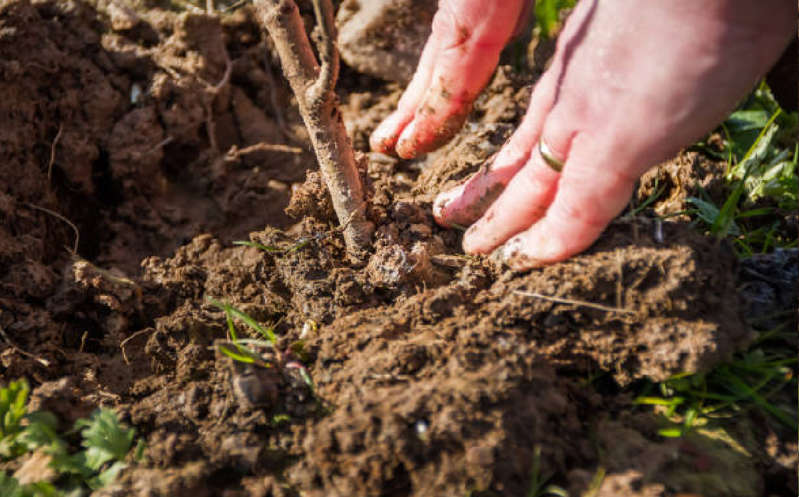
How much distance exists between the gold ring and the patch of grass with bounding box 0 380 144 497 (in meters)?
1.37

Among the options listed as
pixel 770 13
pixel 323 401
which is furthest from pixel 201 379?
pixel 770 13

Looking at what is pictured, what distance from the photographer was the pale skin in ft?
3.93

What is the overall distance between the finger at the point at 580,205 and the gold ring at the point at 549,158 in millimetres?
47

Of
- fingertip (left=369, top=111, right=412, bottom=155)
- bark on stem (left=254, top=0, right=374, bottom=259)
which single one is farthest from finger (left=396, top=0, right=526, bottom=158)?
bark on stem (left=254, top=0, right=374, bottom=259)

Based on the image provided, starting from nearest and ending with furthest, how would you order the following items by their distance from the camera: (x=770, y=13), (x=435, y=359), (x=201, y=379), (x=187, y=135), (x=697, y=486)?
(x=770, y=13), (x=697, y=486), (x=435, y=359), (x=201, y=379), (x=187, y=135)

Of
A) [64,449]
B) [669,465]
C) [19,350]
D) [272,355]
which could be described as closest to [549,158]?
[669,465]

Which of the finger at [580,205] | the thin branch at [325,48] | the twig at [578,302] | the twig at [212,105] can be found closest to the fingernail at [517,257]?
the finger at [580,205]

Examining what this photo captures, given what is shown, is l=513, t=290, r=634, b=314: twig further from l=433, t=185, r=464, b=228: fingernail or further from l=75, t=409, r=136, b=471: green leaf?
l=75, t=409, r=136, b=471: green leaf

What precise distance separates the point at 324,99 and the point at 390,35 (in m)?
1.42

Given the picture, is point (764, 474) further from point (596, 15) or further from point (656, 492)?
point (596, 15)

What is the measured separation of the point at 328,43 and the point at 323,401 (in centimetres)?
98

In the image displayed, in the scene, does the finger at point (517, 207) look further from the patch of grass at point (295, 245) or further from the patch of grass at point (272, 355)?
the patch of grass at point (272, 355)

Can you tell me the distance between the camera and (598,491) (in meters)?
1.26

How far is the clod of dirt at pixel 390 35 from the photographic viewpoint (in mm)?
2775
